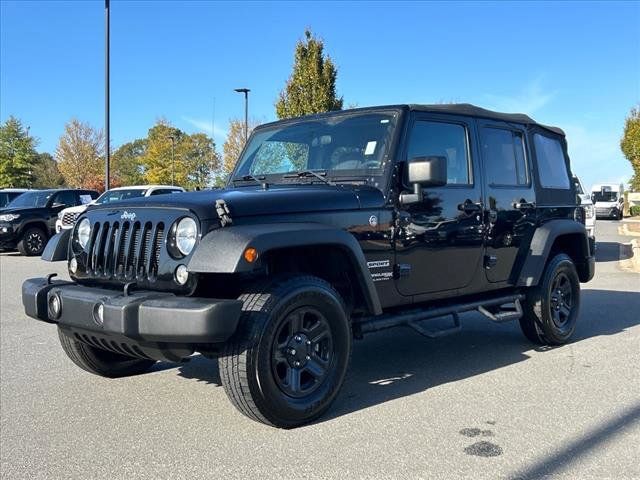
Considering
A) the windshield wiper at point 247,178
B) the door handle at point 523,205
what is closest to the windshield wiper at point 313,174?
the windshield wiper at point 247,178

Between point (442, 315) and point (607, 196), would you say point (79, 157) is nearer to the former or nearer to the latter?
point (607, 196)

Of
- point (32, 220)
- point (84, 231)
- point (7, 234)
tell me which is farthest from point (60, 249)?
point (32, 220)

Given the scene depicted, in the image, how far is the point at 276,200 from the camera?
3852 millimetres

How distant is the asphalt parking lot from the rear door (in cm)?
93

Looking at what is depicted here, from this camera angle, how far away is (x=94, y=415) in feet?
13.4

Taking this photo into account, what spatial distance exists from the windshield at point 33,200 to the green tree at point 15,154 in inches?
1098

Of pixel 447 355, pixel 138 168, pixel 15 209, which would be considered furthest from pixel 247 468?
pixel 138 168

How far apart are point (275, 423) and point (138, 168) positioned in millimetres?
73135

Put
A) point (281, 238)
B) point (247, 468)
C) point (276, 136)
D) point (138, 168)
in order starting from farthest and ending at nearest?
point (138, 168), point (276, 136), point (281, 238), point (247, 468)

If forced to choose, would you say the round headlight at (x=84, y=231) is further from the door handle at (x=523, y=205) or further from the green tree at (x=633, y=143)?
the green tree at (x=633, y=143)

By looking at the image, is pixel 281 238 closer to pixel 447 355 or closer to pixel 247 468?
pixel 247 468

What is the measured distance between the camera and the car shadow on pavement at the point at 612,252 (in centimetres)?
1531

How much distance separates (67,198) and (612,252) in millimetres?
14857

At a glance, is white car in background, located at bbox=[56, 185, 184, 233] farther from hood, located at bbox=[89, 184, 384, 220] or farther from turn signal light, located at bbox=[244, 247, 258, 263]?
turn signal light, located at bbox=[244, 247, 258, 263]
